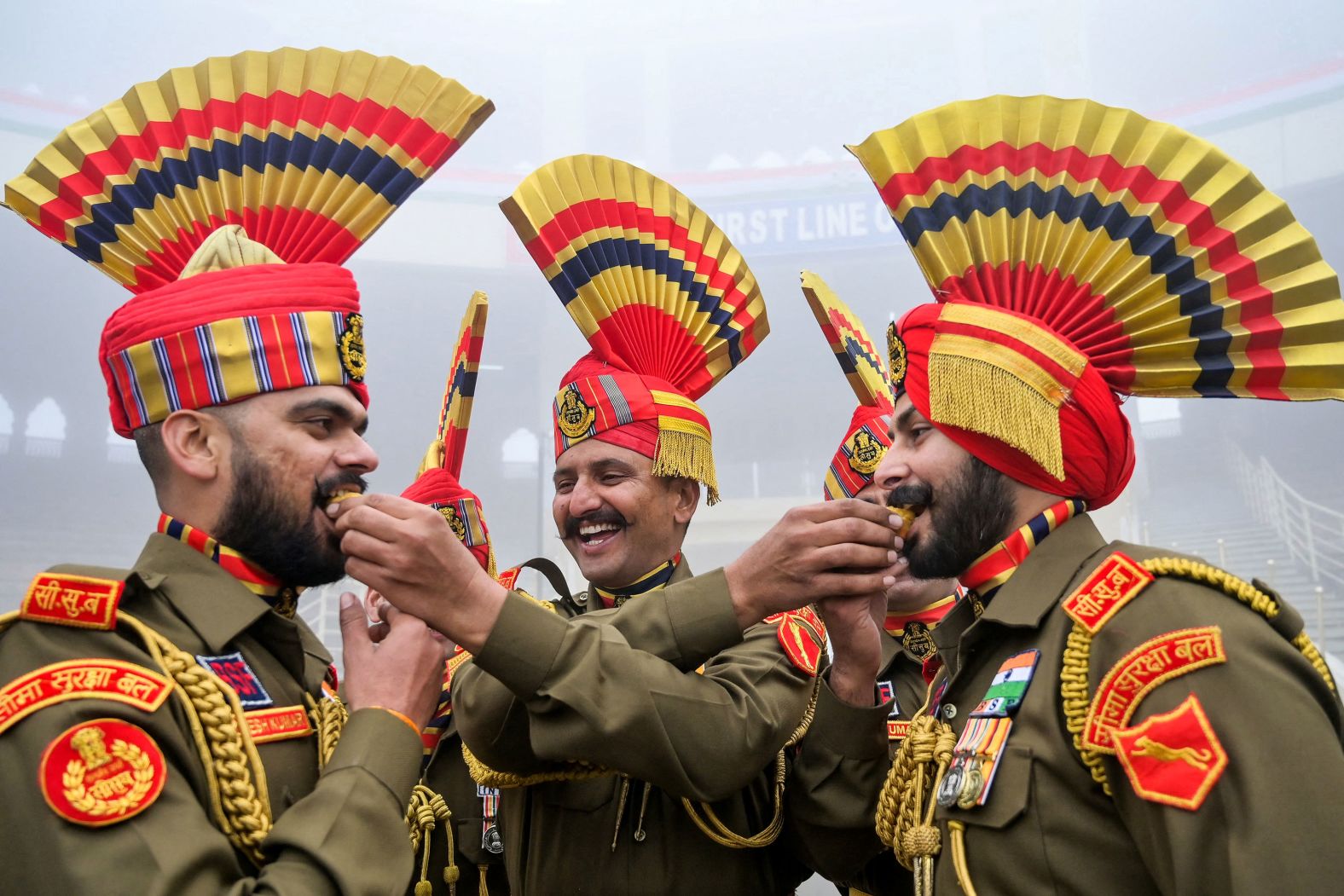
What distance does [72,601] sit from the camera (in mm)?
1768

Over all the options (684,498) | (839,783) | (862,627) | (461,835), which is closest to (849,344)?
(684,498)

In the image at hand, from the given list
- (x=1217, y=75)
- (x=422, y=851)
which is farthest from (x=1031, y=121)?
(x=1217, y=75)

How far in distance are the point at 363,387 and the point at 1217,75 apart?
62.3ft

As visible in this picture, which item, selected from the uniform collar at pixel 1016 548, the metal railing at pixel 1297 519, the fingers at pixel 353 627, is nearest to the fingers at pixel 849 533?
the uniform collar at pixel 1016 548

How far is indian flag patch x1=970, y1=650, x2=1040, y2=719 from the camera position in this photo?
201cm

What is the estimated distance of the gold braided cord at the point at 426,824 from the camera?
3.05 m

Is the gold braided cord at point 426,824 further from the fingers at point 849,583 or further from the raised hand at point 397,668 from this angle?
the fingers at point 849,583

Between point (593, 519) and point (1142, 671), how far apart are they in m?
1.95

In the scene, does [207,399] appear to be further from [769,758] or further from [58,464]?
[58,464]

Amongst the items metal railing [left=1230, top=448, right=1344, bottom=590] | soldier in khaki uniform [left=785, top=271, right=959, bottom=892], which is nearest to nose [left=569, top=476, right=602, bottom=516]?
soldier in khaki uniform [left=785, top=271, right=959, bottom=892]

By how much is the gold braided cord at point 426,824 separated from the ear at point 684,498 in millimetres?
1115

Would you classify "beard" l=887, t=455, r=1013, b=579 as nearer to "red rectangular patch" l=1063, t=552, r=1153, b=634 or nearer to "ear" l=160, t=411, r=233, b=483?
"red rectangular patch" l=1063, t=552, r=1153, b=634

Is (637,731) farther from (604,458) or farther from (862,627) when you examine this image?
(604,458)

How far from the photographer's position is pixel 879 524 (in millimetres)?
2332
